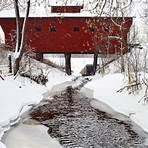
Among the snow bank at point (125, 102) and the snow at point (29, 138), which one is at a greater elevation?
the snow at point (29, 138)

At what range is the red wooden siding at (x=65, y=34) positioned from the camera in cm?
3547

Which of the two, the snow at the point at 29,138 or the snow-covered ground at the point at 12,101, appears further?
the snow-covered ground at the point at 12,101

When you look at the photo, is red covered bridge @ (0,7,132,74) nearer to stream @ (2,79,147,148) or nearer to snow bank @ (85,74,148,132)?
snow bank @ (85,74,148,132)

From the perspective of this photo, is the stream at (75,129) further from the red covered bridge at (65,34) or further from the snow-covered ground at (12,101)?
the red covered bridge at (65,34)

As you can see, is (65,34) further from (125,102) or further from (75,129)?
(75,129)

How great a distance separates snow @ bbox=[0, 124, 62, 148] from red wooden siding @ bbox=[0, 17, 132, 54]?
2407 cm

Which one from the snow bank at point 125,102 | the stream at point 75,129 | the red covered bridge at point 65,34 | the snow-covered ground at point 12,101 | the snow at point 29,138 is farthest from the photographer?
the red covered bridge at point 65,34

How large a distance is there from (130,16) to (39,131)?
83.2 ft

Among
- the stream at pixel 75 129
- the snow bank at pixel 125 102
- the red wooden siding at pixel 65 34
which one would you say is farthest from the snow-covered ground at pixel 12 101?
the red wooden siding at pixel 65 34

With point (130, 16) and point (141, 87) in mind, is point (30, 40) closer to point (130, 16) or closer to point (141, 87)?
point (130, 16)

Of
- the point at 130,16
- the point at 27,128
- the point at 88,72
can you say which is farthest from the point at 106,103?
the point at 88,72

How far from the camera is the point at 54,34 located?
117ft

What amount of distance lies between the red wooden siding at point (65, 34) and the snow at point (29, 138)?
24.1 meters

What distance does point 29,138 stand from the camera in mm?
10422
